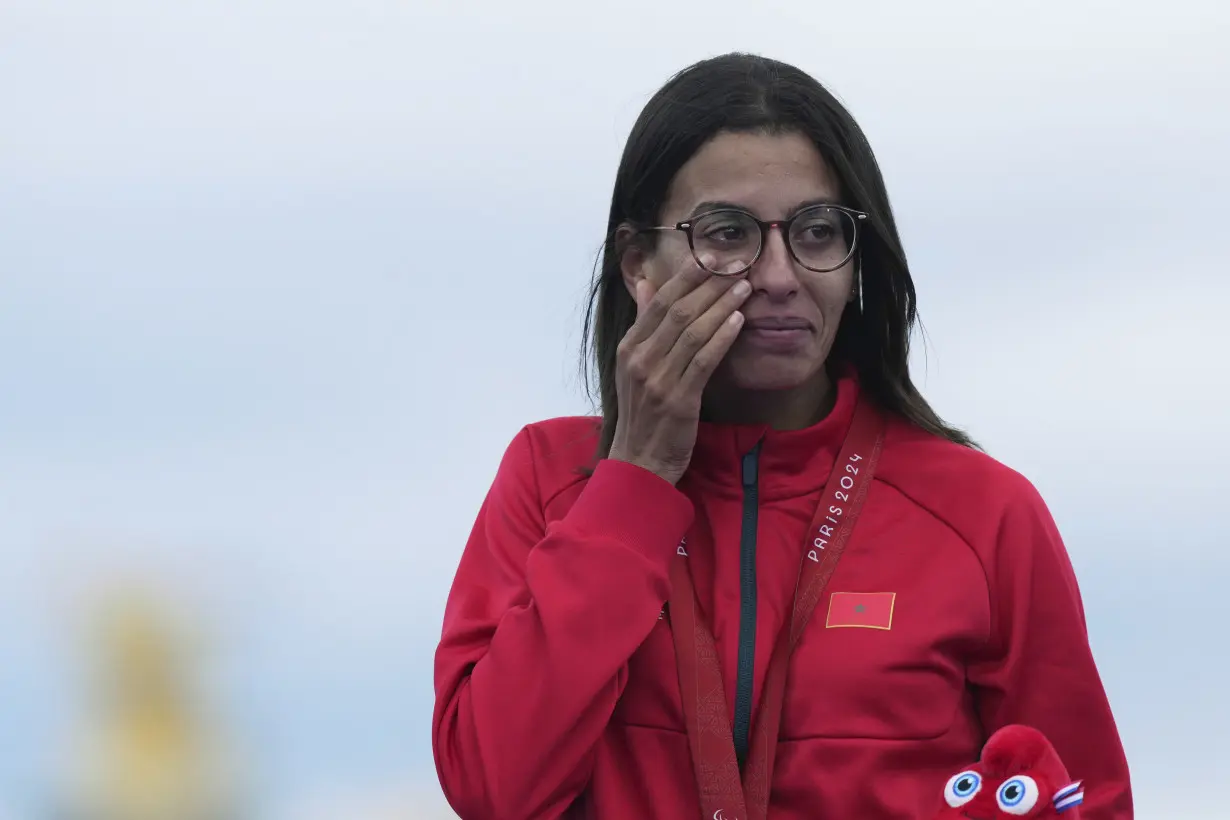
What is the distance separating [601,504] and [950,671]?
774 millimetres

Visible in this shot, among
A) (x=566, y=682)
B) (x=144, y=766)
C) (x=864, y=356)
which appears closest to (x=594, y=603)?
(x=566, y=682)

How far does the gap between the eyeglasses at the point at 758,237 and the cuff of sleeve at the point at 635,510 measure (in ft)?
1.50

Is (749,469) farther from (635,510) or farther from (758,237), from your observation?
(758,237)

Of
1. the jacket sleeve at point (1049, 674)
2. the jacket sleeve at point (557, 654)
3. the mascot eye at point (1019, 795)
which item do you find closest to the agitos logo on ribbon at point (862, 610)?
the jacket sleeve at point (1049, 674)

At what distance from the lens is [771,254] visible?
134 inches

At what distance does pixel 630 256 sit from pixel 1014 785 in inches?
56.4

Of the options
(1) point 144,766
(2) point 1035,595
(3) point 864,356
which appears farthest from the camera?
(1) point 144,766

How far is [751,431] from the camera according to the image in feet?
11.6

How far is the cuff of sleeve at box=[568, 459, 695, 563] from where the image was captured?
10.9ft

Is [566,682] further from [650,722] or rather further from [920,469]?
[920,469]

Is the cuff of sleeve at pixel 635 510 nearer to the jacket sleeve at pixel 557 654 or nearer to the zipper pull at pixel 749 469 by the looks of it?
the jacket sleeve at pixel 557 654

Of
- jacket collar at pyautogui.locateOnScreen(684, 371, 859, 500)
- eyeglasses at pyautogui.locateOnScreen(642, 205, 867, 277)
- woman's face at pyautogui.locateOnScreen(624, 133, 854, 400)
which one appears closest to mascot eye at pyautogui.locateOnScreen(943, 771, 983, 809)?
jacket collar at pyautogui.locateOnScreen(684, 371, 859, 500)

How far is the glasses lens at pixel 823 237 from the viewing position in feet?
11.3

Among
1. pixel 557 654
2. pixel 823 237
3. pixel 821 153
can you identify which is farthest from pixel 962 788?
pixel 821 153
